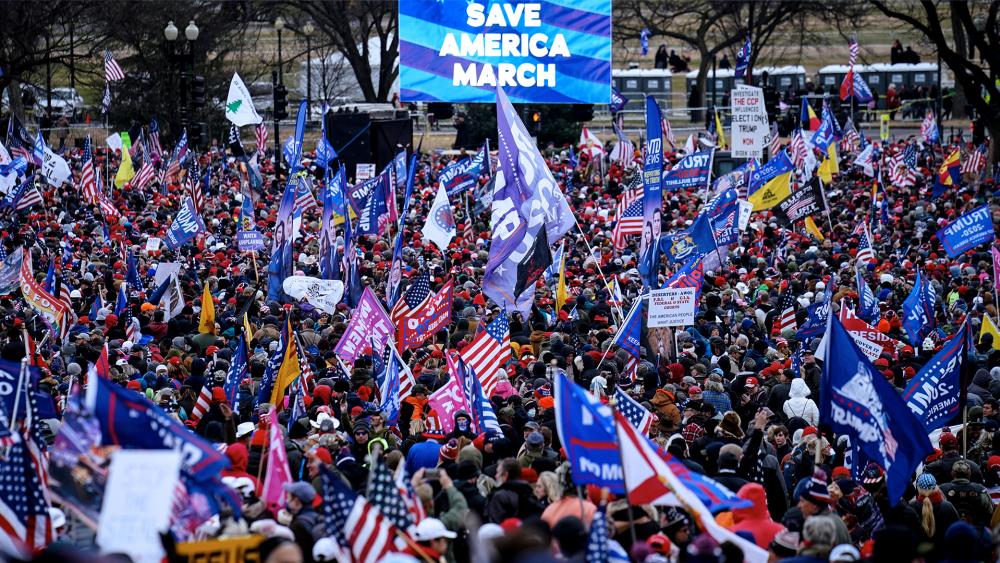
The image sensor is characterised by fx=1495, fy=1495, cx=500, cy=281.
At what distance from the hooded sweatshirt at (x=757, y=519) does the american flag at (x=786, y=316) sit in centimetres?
825

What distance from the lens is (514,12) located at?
3694 cm

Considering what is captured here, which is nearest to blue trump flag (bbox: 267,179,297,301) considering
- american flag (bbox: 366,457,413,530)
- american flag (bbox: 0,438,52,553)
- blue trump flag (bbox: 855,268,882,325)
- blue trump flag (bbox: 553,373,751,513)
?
blue trump flag (bbox: 855,268,882,325)

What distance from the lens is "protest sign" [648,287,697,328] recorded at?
15.3 meters

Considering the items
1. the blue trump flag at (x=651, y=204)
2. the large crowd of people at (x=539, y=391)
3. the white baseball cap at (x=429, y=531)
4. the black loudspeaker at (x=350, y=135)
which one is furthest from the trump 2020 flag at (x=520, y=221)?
the black loudspeaker at (x=350, y=135)

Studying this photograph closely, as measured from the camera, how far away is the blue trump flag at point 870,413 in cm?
948

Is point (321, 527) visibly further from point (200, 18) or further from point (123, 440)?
point (200, 18)

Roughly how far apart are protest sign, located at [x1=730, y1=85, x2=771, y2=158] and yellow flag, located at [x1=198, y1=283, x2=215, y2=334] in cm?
1288

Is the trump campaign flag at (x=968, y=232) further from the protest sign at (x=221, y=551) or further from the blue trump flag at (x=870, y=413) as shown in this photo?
the protest sign at (x=221, y=551)

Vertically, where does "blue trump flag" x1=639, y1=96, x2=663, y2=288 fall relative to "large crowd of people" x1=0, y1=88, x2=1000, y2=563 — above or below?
above

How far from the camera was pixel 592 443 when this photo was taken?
870 centimetres

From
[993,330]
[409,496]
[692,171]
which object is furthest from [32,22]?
[409,496]

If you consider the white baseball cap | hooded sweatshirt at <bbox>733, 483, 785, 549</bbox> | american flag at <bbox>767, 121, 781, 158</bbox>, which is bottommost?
hooded sweatshirt at <bbox>733, 483, 785, 549</bbox>

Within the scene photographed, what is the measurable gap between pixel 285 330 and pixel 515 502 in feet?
15.6

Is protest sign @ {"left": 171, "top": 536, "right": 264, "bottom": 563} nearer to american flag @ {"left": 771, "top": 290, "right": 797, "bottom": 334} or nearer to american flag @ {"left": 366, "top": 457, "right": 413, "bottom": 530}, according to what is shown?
american flag @ {"left": 366, "top": 457, "right": 413, "bottom": 530}
